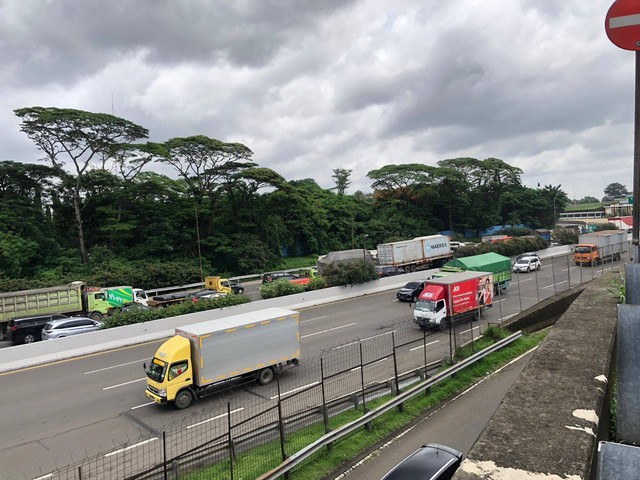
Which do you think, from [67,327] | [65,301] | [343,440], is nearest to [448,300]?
[343,440]

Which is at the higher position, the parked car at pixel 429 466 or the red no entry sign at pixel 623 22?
the red no entry sign at pixel 623 22

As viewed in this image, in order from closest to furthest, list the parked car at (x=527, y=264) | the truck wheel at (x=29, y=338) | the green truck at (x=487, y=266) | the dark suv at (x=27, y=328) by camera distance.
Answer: the dark suv at (x=27, y=328) < the truck wheel at (x=29, y=338) < the green truck at (x=487, y=266) < the parked car at (x=527, y=264)

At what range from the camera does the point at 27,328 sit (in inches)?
906

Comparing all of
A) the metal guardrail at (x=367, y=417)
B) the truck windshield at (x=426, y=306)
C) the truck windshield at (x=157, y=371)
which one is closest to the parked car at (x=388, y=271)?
the truck windshield at (x=426, y=306)

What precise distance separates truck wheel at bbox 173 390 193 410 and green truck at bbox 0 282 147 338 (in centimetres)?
1646

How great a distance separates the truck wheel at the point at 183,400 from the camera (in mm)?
12695

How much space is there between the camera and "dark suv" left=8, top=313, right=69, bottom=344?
22709 mm

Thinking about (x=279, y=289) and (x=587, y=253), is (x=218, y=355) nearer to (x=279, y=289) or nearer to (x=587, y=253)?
(x=279, y=289)

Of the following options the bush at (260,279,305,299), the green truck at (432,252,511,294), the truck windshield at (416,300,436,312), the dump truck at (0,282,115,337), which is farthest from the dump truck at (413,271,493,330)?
the dump truck at (0,282,115,337)

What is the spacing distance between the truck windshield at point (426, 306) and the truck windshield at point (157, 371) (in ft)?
39.6

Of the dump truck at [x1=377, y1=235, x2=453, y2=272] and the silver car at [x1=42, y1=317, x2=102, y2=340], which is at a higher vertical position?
the dump truck at [x1=377, y1=235, x2=453, y2=272]

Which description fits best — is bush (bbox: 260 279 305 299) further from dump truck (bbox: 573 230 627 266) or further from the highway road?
dump truck (bbox: 573 230 627 266)

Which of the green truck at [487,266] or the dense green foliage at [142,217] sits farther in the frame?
the dense green foliage at [142,217]

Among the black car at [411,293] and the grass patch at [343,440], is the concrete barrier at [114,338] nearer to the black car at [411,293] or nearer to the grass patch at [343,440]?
the black car at [411,293]
